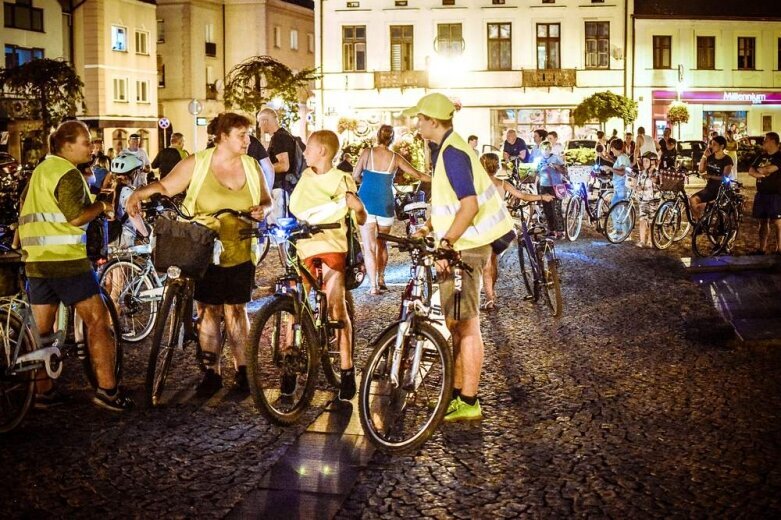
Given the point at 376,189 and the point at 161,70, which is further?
the point at 161,70

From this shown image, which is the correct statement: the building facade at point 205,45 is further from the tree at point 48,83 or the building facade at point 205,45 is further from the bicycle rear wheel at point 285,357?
the bicycle rear wheel at point 285,357

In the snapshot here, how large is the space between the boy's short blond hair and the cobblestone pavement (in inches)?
71.3

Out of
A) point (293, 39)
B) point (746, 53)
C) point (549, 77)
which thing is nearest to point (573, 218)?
point (549, 77)

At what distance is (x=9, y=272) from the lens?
7.00 m

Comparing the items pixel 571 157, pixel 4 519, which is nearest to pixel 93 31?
pixel 571 157

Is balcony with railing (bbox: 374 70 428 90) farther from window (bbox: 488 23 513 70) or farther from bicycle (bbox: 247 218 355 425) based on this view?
bicycle (bbox: 247 218 355 425)

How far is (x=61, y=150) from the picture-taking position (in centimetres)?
671

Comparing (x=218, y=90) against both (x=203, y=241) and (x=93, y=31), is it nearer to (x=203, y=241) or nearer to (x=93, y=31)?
(x=93, y=31)

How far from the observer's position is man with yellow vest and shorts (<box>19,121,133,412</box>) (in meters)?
6.63

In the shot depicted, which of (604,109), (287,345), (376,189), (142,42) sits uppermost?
(142,42)

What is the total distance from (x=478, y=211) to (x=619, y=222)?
11.5 m

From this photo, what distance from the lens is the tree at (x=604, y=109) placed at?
48031mm

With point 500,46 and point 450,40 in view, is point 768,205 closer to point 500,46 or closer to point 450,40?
point 500,46

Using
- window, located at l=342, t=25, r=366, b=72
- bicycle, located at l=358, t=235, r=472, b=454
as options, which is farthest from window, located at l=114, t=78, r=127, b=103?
bicycle, located at l=358, t=235, r=472, b=454
